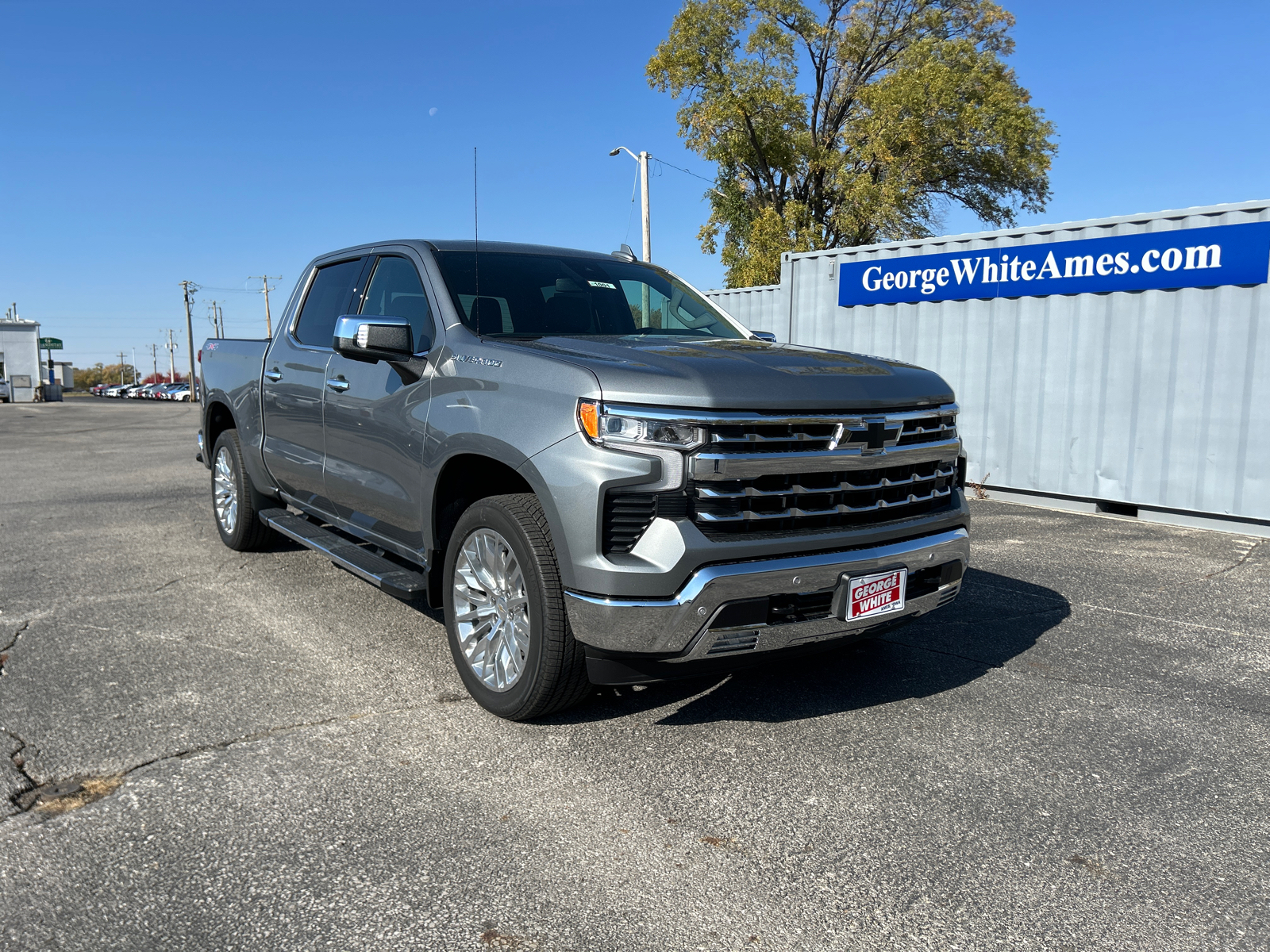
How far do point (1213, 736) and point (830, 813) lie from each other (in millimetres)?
1753

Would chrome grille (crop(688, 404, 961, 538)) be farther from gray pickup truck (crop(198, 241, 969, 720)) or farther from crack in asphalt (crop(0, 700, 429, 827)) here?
crack in asphalt (crop(0, 700, 429, 827))

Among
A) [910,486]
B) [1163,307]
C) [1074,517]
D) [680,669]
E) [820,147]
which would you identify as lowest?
[1074,517]

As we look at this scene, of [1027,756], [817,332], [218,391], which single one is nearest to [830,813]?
[1027,756]

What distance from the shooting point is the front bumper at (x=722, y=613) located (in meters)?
3.00

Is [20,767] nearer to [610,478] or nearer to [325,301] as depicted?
[610,478]

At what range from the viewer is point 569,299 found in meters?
4.55

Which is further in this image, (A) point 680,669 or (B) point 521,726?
(B) point 521,726

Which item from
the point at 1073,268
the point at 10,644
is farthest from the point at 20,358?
the point at 1073,268

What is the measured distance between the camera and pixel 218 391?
6.54m

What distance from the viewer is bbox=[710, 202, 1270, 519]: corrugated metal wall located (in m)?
8.20

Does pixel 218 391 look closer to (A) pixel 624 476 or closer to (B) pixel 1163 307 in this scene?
(A) pixel 624 476

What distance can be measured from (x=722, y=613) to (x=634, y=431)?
26.1 inches

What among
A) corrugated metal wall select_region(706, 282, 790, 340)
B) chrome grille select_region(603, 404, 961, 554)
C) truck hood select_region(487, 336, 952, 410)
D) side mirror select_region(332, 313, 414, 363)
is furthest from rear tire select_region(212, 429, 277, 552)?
corrugated metal wall select_region(706, 282, 790, 340)

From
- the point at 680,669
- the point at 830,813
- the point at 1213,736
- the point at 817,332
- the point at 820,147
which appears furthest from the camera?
the point at 820,147
